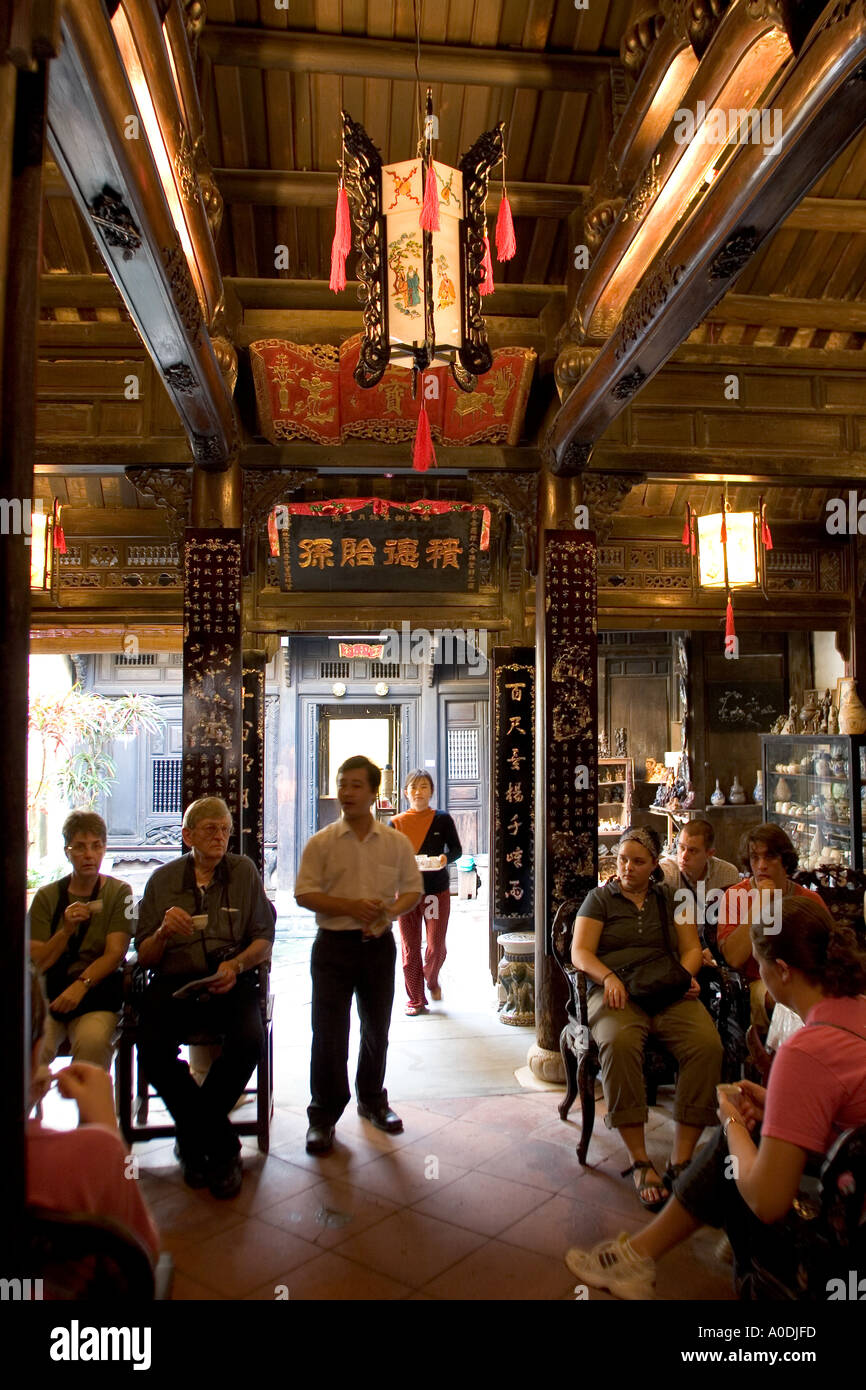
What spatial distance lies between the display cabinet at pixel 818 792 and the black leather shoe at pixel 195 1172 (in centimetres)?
524

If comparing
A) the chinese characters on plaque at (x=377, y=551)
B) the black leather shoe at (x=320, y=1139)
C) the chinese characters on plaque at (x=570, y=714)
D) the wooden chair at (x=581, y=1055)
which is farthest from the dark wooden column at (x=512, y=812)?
the black leather shoe at (x=320, y=1139)

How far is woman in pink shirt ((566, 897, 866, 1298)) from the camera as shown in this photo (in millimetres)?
1804

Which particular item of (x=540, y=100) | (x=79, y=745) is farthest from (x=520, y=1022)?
(x=79, y=745)

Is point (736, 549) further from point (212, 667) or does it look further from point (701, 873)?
point (212, 667)

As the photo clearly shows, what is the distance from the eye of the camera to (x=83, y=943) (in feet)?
11.4

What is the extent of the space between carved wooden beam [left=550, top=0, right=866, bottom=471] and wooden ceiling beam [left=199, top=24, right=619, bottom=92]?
4.45ft

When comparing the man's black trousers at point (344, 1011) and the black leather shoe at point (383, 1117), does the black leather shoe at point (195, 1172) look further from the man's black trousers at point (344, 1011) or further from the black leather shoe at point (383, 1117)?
the black leather shoe at point (383, 1117)

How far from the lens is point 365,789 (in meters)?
3.76

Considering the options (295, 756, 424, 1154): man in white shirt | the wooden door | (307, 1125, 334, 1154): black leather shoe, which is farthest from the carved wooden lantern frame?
the wooden door

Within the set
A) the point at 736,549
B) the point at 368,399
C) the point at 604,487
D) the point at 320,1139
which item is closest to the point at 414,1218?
the point at 320,1139

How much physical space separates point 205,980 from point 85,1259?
6.32ft

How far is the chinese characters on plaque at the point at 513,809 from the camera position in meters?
6.32
